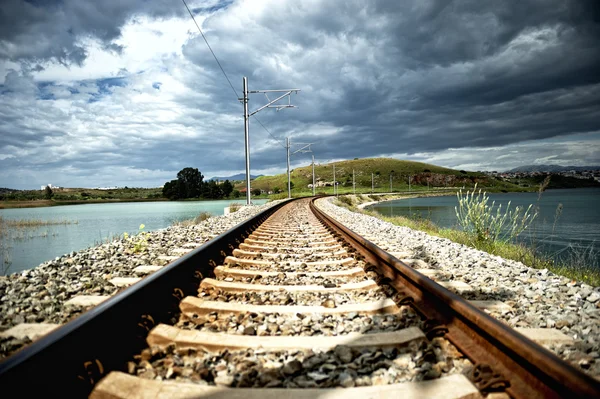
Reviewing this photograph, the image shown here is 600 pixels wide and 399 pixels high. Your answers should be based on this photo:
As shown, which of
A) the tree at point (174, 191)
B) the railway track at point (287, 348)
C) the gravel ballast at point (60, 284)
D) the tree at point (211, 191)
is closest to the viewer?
the railway track at point (287, 348)

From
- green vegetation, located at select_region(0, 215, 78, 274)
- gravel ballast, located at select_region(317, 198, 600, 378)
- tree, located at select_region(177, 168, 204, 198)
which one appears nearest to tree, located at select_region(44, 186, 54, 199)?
tree, located at select_region(177, 168, 204, 198)

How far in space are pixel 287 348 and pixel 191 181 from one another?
81.1 metres

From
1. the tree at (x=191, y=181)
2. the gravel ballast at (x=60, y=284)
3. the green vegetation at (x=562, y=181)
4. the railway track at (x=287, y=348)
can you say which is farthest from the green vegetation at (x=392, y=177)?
the railway track at (x=287, y=348)

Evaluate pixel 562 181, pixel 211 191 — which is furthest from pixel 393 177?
pixel 562 181

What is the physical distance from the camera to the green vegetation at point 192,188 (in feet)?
250

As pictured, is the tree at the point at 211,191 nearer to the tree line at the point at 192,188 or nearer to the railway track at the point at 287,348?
the tree line at the point at 192,188

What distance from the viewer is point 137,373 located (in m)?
1.76

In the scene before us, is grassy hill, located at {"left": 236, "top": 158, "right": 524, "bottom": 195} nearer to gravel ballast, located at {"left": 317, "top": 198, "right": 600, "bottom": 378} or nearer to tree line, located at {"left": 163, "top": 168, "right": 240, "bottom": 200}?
tree line, located at {"left": 163, "top": 168, "right": 240, "bottom": 200}

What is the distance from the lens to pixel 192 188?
76875 millimetres

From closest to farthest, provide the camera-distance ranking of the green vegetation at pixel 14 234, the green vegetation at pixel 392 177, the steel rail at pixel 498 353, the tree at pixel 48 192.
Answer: the steel rail at pixel 498 353 → the green vegetation at pixel 14 234 → the tree at pixel 48 192 → the green vegetation at pixel 392 177

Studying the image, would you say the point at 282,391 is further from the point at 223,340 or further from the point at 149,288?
the point at 149,288

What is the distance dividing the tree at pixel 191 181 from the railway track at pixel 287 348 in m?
76.8

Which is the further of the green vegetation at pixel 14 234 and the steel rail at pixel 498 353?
the green vegetation at pixel 14 234

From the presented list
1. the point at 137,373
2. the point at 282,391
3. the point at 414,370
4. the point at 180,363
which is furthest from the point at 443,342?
the point at 137,373
